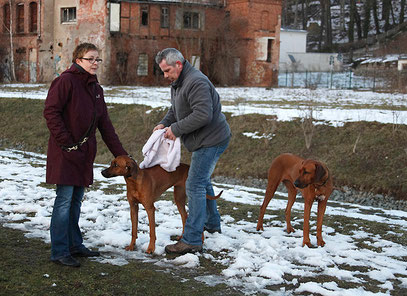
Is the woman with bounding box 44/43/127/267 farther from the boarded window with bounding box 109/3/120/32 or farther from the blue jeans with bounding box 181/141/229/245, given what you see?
the boarded window with bounding box 109/3/120/32

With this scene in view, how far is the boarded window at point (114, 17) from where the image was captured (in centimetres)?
3741

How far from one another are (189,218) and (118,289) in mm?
1444

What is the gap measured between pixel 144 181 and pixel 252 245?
1392 mm

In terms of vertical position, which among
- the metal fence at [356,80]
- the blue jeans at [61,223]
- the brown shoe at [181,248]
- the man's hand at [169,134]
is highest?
the metal fence at [356,80]

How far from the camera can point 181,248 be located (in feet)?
19.4

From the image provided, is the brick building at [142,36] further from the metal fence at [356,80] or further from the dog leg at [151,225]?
the dog leg at [151,225]

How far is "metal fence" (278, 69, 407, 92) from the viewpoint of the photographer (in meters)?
30.5

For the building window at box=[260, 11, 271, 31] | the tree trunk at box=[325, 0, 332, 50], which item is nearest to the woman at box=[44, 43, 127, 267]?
the building window at box=[260, 11, 271, 31]

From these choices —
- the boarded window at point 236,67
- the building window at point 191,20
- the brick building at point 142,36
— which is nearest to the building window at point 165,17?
the brick building at point 142,36

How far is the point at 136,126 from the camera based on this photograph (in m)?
18.8

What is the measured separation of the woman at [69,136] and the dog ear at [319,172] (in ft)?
7.94

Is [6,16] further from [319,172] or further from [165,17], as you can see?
[319,172]

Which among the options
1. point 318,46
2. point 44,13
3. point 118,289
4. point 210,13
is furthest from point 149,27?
point 118,289

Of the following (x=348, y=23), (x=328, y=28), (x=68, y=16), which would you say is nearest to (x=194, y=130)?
(x=68, y=16)
